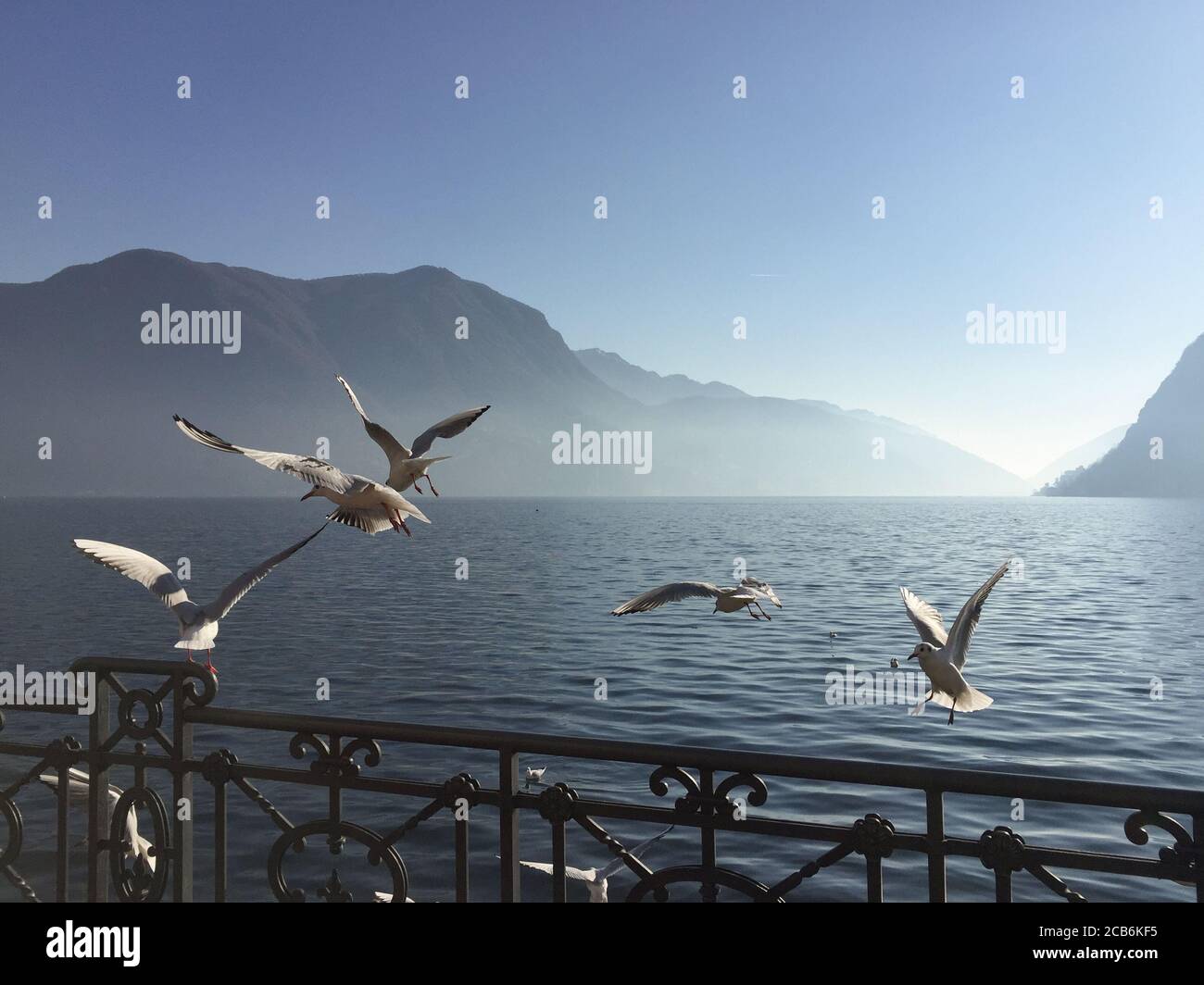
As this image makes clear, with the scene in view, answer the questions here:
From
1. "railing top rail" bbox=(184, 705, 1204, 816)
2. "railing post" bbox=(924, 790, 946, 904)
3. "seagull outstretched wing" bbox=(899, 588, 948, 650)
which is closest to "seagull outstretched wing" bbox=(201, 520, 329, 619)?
"railing top rail" bbox=(184, 705, 1204, 816)

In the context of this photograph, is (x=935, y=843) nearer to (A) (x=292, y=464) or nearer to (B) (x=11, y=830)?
(A) (x=292, y=464)

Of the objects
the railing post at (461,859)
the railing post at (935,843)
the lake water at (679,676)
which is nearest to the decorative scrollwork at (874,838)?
the railing post at (935,843)

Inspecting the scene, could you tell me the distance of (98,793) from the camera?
4.22 metres

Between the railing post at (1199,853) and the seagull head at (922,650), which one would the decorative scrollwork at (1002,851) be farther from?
the seagull head at (922,650)

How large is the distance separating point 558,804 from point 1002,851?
150cm

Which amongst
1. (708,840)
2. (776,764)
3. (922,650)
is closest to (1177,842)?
(776,764)

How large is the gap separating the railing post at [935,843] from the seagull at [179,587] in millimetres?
2715

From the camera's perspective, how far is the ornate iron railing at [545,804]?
2889 millimetres

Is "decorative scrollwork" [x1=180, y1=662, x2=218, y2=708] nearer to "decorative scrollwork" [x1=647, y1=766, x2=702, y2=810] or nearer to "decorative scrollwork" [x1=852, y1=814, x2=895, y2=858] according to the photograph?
"decorative scrollwork" [x1=647, y1=766, x2=702, y2=810]

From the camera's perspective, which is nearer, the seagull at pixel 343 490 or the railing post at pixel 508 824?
the seagull at pixel 343 490

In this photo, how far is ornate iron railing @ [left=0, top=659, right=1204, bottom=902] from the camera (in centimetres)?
289

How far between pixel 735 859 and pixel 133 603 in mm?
43340
